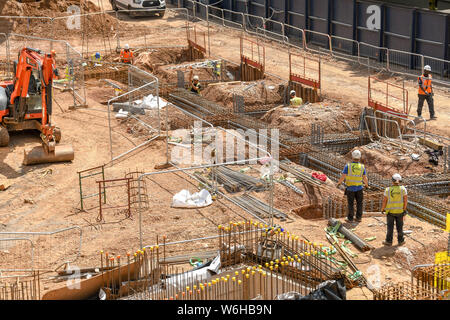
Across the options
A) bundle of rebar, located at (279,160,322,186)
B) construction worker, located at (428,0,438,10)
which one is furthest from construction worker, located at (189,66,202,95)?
construction worker, located at (428,0,438,10)

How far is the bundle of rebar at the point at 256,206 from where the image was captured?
66.0 ft

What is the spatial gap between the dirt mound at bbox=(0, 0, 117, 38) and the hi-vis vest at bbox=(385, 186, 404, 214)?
1161 inches

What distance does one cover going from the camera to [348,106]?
1177 inches

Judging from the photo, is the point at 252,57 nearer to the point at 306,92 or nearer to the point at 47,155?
the point at 306,92

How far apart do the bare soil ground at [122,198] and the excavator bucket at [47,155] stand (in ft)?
0.66

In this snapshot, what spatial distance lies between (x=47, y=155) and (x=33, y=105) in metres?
2.60

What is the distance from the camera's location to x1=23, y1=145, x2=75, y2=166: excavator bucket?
2475 cm

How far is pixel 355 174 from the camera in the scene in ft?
63.3

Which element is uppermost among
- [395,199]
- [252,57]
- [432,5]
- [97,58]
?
[432,5]

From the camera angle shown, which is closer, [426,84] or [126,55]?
[426,84]

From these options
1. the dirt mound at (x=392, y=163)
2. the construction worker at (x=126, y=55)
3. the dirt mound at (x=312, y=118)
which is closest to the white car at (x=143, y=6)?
the construction worker at (x=126, y=55)

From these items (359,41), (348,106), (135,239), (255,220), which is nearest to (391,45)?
(359,41)

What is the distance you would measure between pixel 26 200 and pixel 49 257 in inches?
172

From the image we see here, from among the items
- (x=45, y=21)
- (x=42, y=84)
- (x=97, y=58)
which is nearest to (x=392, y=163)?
(x=42, y=84)
